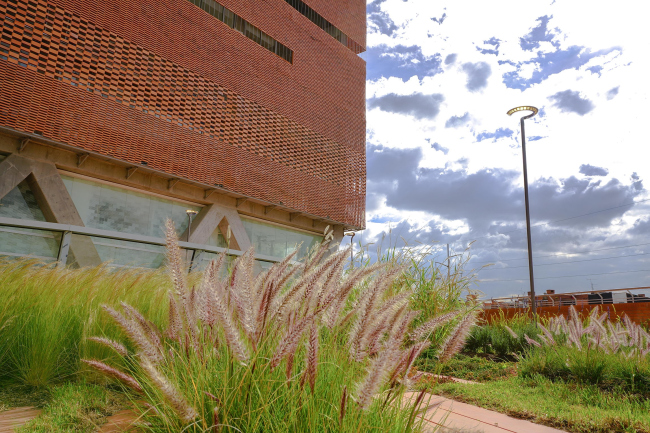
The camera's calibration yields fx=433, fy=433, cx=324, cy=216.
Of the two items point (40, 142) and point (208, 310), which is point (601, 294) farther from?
point (40, 142)

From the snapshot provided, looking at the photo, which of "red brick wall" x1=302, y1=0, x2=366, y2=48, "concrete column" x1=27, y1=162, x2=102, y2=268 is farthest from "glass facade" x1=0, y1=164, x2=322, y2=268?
"red brick wall" x1=302, y1=0, x2=366, y2=48

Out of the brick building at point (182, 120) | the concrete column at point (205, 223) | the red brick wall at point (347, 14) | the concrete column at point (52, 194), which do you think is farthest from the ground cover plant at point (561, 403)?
the red brick wall at point (347, 14)

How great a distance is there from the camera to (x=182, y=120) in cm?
1593

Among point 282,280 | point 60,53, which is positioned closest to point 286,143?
point 60,53

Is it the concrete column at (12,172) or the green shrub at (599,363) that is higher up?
the concrete column at (12,172)

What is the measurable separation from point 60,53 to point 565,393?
50.5 feet

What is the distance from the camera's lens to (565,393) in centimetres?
345

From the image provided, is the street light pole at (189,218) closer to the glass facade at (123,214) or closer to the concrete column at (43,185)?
the glass facade at (123,214)

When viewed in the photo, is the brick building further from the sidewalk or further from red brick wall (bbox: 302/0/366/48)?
the sidewalk

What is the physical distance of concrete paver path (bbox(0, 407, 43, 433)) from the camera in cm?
183

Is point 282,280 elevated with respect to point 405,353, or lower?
elevated

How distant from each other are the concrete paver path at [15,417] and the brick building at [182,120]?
4886 mm

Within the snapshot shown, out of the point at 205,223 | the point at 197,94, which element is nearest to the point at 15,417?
the point at 205,223

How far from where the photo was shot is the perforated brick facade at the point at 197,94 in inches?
506
